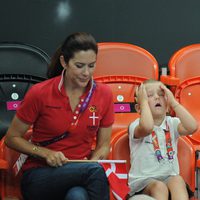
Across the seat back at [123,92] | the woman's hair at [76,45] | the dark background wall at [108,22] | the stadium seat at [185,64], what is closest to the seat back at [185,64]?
the stadium seat at [185,64]

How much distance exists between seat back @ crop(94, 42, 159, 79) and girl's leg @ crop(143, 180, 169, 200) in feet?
3.34

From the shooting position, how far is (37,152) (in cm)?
209

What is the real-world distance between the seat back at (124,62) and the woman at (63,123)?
2.90 feet

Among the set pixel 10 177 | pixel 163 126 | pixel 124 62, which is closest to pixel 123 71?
pixel 124 62

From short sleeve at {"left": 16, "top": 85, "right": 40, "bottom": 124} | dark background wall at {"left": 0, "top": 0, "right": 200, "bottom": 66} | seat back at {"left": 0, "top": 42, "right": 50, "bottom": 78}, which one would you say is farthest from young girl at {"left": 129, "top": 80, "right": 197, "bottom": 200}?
dark background wall at {"left": 0, "top": 0, "right": 200, "bottom": 66}

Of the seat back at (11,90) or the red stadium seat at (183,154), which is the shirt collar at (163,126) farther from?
the seat back at (11,90)

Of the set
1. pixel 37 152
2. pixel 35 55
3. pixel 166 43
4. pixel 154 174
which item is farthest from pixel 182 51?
pixel 37 152

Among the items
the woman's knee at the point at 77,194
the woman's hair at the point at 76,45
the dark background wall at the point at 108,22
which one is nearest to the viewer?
the woman's knee at the point at 77,194

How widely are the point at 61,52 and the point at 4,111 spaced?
99 cm

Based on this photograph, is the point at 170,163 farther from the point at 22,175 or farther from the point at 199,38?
the point at 199,38

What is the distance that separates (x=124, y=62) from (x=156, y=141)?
0.90m

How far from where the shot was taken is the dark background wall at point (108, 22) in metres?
3.62

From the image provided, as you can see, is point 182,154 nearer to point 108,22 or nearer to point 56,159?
point 56,159

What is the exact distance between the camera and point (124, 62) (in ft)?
10.4
